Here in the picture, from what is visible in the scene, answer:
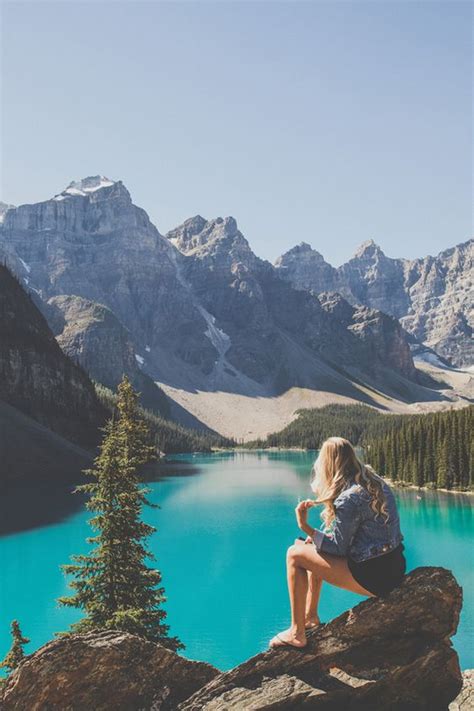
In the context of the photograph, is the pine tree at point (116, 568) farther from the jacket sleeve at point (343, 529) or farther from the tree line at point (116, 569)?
the jacket sleeve at point (343, 529)

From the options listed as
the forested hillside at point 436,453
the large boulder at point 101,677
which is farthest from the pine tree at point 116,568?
the forested hillside at point 436,453

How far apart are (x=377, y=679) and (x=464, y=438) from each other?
81.8 metres

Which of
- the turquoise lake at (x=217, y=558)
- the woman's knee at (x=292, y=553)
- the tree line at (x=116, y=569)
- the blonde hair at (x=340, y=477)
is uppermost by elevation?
the blonde hair at (x=340, y=477)

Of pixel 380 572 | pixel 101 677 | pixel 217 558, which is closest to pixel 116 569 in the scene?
pixel 101 677

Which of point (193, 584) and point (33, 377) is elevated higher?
point (33, 377)

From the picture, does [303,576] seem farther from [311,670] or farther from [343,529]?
[311,670]

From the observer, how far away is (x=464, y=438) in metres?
83.1

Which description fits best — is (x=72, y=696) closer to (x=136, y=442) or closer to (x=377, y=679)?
(x=377, y=679)

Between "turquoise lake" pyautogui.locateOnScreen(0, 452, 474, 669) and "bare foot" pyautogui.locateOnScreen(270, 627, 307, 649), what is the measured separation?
70.6ft

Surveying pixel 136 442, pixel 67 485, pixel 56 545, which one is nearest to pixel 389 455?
pixel 67 485

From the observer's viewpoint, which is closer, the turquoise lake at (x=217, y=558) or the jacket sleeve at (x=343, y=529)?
the jacket sleeve at (x=343, y=529)

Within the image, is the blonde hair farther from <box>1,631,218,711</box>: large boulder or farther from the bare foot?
<box>1,631,218,711</box>: large boulder

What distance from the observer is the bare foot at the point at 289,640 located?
25.0 feet

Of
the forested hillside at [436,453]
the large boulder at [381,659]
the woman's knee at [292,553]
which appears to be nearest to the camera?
the large boulder at [381,659]
